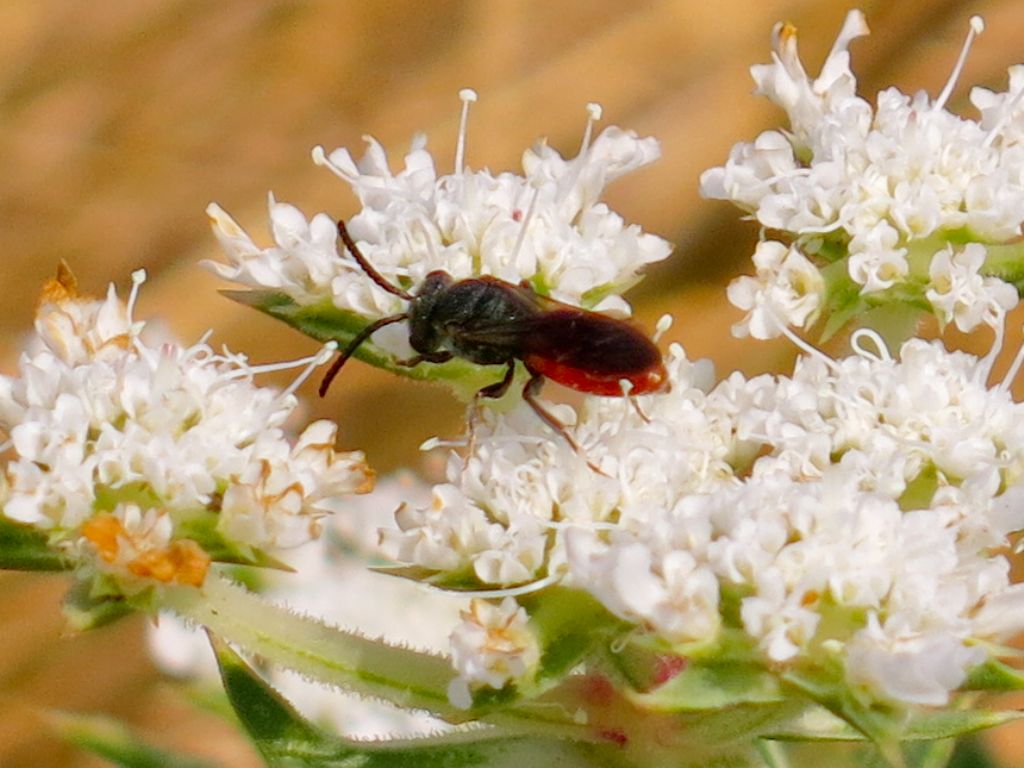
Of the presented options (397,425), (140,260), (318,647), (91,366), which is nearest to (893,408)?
(318,647)

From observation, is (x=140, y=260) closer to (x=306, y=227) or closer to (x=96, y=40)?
(x=96, y=40)

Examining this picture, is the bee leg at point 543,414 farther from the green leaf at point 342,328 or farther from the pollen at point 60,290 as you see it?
the pollen at point 60,290

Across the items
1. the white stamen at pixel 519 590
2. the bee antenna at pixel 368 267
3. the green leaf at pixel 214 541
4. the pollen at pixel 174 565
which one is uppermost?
the bee antenna at pixel 368 267

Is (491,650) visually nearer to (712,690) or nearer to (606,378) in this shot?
(712,690)

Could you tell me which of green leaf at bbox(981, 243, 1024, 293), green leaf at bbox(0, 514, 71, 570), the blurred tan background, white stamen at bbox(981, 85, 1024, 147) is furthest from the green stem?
the blurred tan background

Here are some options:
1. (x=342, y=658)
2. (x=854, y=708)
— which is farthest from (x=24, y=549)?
(x=854, y=708)

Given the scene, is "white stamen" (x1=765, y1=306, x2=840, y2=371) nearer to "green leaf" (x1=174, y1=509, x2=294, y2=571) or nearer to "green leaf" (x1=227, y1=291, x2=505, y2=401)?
"green leaf" (x1=227, y1=291, x2=505, y2=401)

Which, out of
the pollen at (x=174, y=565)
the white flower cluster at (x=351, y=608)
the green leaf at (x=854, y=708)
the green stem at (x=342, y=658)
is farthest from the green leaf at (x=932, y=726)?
the white flower cluster at (x=351, y=608)
